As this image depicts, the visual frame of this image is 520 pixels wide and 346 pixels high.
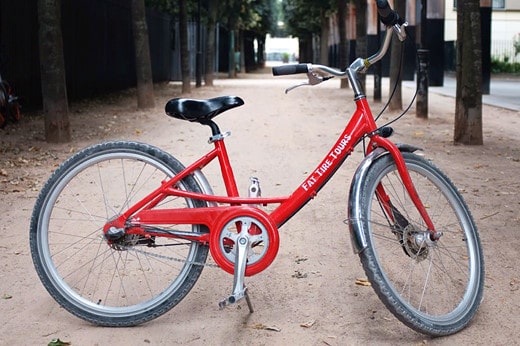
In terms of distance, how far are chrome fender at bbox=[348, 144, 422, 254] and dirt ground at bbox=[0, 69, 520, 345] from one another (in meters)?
0.52

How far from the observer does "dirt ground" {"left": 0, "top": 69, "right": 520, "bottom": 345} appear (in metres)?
3.91

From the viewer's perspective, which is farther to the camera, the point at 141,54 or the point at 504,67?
the point at 504,67

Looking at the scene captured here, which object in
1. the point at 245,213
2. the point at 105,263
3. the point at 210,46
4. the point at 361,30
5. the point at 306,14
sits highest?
the point at 306,14

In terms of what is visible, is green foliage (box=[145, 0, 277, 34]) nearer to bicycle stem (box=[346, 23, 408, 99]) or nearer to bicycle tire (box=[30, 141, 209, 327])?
bicycle tire (box=[30, 141, 209, 327])

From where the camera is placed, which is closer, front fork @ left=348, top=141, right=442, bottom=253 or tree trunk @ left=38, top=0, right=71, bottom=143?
front fork @ left=348, top=141, right=442, bottom=253

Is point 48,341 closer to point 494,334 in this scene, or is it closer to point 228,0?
point 494,334

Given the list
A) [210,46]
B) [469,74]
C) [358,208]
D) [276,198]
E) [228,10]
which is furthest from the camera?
[228,10]

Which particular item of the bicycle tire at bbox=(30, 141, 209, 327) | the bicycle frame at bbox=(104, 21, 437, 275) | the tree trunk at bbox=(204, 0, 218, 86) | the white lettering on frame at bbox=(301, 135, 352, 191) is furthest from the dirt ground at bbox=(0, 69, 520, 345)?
the tree trunk at bbox=(204, 0, 218, 86)

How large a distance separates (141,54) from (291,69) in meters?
13.9

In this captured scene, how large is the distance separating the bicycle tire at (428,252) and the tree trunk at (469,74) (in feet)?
21.9

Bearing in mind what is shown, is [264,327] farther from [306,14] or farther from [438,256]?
[306,14]

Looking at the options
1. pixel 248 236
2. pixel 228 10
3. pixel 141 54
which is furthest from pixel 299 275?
pixel 228 10

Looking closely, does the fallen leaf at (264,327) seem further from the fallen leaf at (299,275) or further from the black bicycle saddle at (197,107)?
the black bicycle saddle at (197,107)

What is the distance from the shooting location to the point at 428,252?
4004 millimetres
